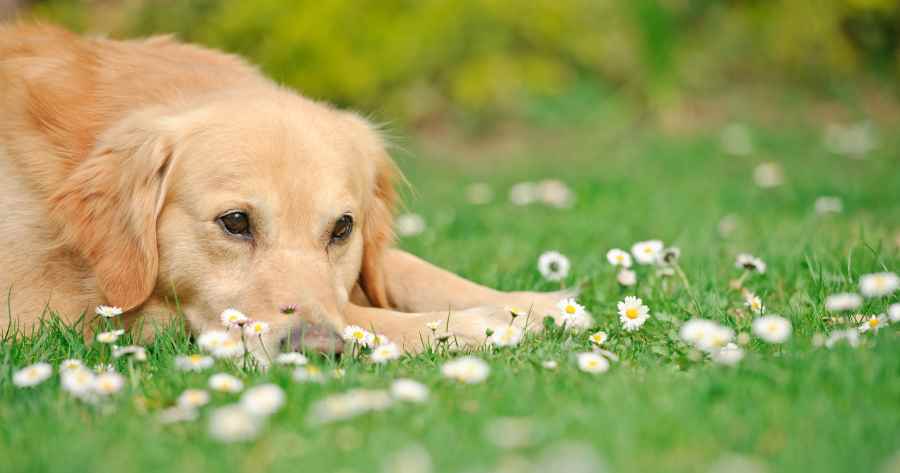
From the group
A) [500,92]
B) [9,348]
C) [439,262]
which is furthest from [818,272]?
[500,92]

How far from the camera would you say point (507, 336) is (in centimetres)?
284

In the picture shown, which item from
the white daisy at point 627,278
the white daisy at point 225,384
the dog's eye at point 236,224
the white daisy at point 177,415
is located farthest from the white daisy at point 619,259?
the white daisy at point 177,415

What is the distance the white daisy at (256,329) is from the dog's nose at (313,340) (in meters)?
0.06

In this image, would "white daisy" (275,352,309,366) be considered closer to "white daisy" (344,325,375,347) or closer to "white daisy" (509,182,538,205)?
"white daisy" (344,325,375,347)

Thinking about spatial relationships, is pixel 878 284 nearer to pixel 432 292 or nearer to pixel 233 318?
pixel 432 292

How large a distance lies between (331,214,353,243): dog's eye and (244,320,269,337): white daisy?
0.55 metres

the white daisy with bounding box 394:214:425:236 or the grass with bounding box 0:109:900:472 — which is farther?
the white daisy with bounding box 394:214:425:236

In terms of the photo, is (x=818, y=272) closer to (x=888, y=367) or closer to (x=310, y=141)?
(x=888, y=367)

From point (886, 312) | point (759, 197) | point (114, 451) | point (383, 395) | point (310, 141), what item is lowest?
point (114, 451)

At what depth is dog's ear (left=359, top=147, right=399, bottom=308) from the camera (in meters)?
3.67

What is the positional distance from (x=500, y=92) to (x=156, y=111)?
19.2ft

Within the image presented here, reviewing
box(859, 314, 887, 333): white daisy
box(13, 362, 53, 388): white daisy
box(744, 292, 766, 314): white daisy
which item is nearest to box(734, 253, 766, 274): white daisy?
box(744, 292, 766, 314): white daisy

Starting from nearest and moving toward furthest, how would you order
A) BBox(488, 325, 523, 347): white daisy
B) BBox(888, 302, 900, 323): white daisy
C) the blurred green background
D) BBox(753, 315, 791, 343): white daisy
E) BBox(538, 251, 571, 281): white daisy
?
BBox(753, 315, 791, 343): white daisy, BBox(888, 302, 900, 323): white daisy, BBox(488, 325, 523, 347): white daisy, BBox(538, 251, 571, 281): white daisy, the blurred green background

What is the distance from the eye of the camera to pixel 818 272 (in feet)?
11.7
